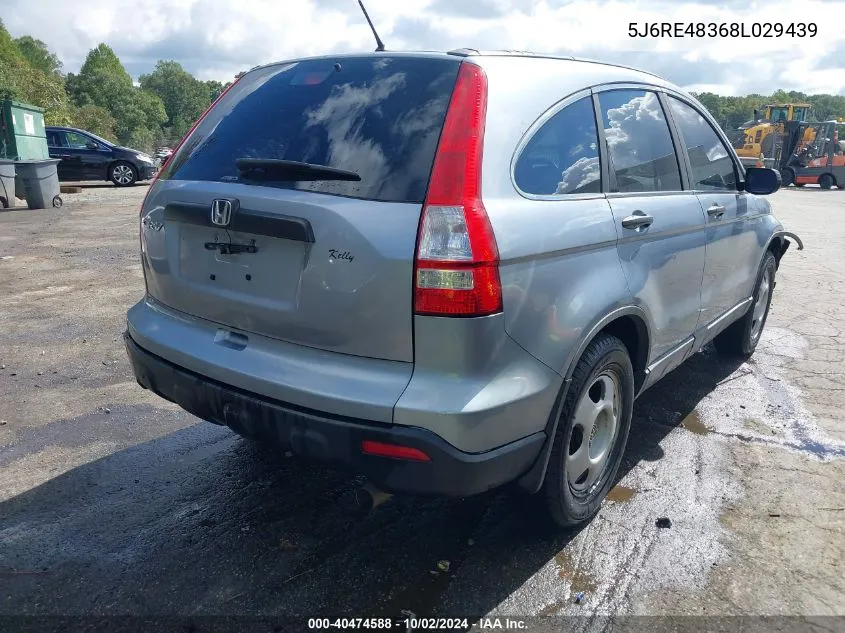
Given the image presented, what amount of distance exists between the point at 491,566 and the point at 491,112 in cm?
175

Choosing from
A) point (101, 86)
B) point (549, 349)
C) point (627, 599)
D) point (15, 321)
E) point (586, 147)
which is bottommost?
point (627, 599)

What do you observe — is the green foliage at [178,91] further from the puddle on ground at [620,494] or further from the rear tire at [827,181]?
the puddle on ground at [620,494]

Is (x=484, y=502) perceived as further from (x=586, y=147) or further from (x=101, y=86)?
(x=101, y=86)

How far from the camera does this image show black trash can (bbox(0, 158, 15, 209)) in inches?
536

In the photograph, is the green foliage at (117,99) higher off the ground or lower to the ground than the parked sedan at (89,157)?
higher

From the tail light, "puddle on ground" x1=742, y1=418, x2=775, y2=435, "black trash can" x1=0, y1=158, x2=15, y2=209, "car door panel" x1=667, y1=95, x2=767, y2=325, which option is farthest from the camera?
"black trash can" x1=0, y1=158, x2=15, y2=209

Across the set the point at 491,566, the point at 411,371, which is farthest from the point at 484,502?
the point at 411,371

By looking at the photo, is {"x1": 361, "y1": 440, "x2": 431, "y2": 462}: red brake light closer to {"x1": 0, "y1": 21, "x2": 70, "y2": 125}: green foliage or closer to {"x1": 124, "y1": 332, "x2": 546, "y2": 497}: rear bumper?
{"x1": 124, "y1": 332, "x2": 546, "y2": 497}: rear bumper

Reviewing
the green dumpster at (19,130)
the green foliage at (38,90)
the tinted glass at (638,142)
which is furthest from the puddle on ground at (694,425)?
the green foliage at (38,90)

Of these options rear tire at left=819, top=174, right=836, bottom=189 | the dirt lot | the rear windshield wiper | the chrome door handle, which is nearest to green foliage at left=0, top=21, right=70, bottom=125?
rear tire at left=819, top=174, right=836, bottom=189

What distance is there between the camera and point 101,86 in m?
84.0

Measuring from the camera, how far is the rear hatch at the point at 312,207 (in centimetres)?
227

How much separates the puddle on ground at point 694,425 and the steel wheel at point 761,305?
1316 millimetres

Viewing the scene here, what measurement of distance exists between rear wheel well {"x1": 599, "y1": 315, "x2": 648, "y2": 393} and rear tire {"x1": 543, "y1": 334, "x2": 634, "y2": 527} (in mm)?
90
